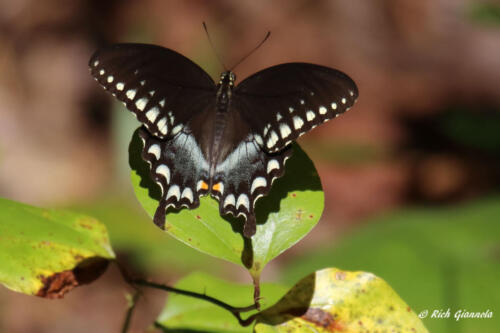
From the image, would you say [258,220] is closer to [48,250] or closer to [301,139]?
[48,250]

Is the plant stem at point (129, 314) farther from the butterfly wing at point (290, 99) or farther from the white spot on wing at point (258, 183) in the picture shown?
the butterfly wing at point (290, 99)

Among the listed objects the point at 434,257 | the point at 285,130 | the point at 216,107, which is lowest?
the point at 434,257

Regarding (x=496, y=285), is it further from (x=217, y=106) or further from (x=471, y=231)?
(x=217, y=106)

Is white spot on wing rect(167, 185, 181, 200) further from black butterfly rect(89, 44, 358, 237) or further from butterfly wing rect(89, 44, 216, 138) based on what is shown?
butterfly wing rect(89, 44, 216, 138)

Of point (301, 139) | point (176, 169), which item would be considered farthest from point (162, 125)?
point (301, 139)

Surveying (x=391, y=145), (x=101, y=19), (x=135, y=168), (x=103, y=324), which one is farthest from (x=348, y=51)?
(x=135, y=168)
